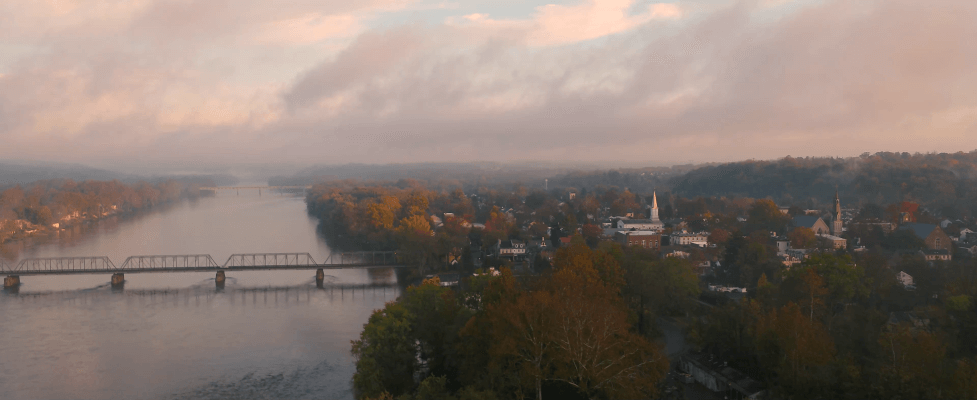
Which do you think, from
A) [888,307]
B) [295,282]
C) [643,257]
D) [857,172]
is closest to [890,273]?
[888,307]

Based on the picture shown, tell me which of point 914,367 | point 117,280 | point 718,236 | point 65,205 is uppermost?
point 65,205

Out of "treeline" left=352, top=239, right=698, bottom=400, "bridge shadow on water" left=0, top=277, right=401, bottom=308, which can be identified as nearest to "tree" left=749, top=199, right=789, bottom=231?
"bridge shadow on water" left=0, top=277, right=401, bottom=308

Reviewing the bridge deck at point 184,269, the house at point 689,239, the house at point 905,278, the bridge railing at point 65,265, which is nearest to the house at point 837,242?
the house at point 689,239

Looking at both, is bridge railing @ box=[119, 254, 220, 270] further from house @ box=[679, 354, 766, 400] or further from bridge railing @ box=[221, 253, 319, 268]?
house @ box=[679, 354, 766, 400]

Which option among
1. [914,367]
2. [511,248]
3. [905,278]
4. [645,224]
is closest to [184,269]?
[511,248]

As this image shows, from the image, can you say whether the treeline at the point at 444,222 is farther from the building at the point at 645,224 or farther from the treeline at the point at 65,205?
the treeline at the point at 65,205

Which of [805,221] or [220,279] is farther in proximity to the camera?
[805,221]

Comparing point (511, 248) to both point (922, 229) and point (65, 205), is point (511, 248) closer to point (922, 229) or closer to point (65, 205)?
point (922, 229)

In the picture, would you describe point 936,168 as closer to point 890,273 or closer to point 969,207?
point 969,207

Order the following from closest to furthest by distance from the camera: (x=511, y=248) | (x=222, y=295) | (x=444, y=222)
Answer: (x=222, y=295) < (x=511, y=248) < (x=444, y=222)
